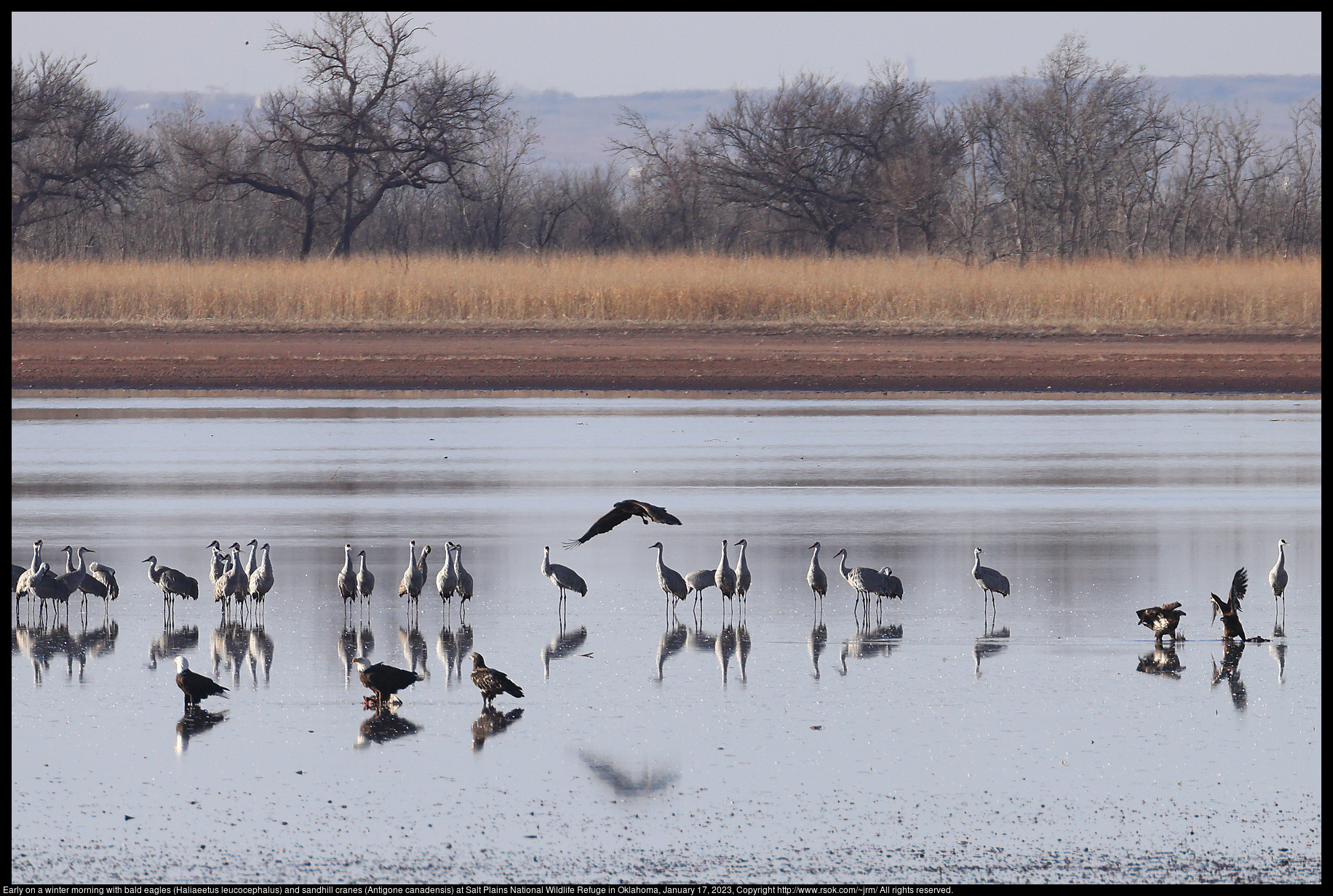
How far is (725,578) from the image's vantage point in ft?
26.9

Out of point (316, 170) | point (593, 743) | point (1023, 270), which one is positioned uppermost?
point (316, 170)

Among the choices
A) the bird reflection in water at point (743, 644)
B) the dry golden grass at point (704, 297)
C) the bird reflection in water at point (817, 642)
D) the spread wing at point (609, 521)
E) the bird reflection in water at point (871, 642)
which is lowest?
the bird reflection in water at point (743, 644)

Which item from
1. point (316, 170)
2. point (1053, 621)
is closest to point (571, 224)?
point (316, 170)

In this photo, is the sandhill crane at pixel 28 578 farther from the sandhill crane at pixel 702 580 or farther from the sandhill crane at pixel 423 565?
the sandhill crane at pixel 702 580

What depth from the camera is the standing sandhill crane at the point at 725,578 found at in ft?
26.9

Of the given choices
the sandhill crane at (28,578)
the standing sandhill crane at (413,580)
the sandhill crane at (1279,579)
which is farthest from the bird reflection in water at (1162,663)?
the sandhill crane at (28,578)

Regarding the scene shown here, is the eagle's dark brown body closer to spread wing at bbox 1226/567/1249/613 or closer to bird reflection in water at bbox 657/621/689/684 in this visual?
spread wing at bbox 1226/567/1249/613

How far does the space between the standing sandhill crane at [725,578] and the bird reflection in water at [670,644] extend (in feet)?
1.05

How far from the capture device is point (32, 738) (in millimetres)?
5980

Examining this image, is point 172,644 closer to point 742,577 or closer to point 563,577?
point 563,577

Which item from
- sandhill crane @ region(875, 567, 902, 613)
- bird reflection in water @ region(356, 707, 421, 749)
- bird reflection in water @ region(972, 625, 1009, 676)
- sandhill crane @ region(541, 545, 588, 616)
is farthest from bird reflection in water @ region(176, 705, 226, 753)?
sandhill crane @ region(875, 567, 902, 613)

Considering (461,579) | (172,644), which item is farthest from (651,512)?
(172,644)

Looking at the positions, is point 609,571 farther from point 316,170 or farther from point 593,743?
point 316,170

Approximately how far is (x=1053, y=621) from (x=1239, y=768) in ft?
7.30
